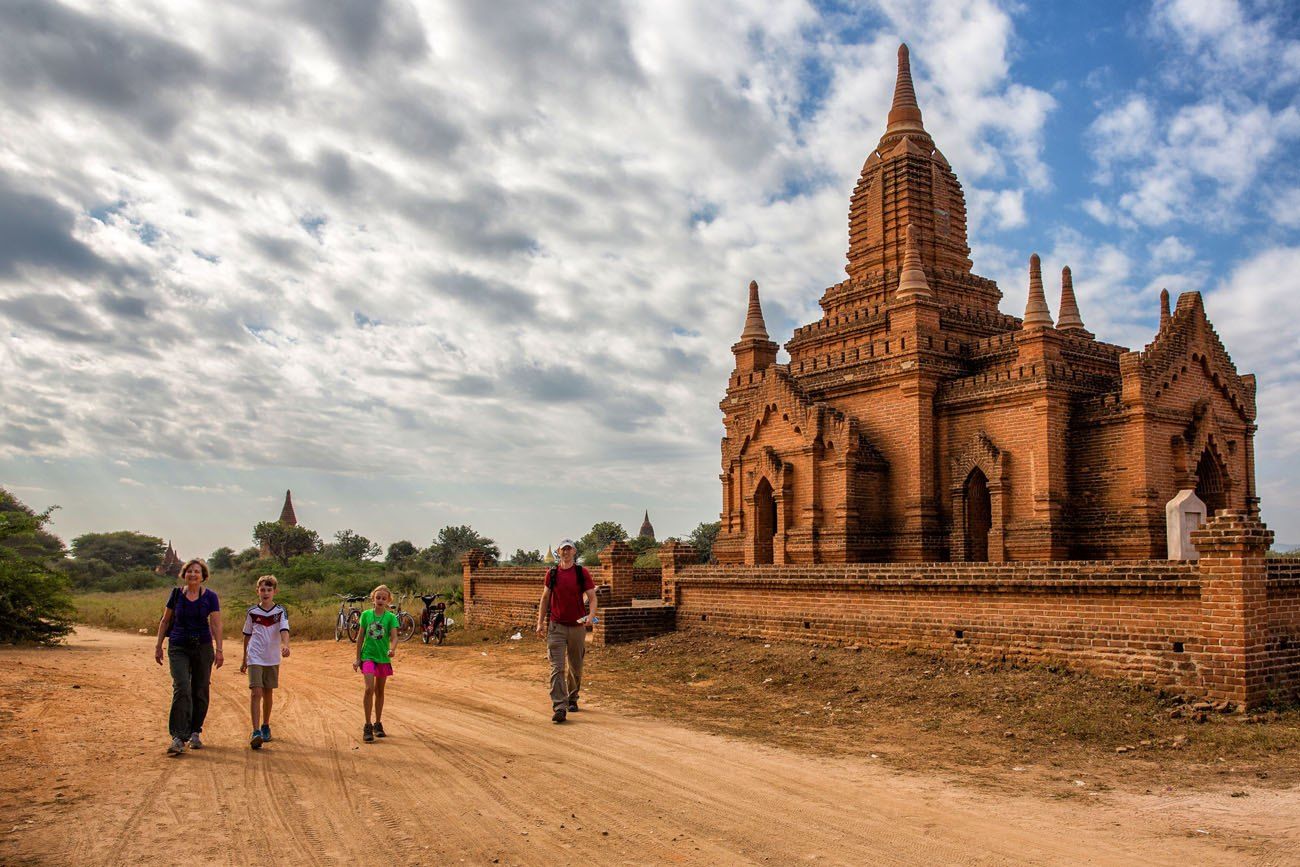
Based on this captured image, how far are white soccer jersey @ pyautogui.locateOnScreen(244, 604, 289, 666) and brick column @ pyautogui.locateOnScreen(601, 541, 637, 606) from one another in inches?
480

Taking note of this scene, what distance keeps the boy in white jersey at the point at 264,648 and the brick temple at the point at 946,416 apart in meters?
13.7

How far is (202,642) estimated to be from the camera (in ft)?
28.7

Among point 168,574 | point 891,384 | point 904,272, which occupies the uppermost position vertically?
point 904,272

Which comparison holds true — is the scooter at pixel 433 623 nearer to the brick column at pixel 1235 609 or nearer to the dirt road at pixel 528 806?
the dirt road at pixel 528 806

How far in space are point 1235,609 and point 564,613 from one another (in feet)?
24.4

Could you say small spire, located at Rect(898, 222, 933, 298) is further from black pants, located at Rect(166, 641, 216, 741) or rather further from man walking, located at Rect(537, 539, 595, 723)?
black pants, located at Rect(166, 641, 216, 741)

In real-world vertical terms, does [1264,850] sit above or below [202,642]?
below

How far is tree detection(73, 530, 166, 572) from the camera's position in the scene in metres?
75.7

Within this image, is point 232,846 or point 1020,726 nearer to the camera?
point 232,846

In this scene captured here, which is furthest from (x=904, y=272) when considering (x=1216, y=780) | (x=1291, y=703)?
(x=1216, y=780)

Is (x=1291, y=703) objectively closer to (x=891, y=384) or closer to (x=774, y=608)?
(x=774, y=608)

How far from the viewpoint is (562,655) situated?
34.5ft

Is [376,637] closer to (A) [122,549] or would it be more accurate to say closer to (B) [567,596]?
(B) [567,596]

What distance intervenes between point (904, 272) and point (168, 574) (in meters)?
68.7
